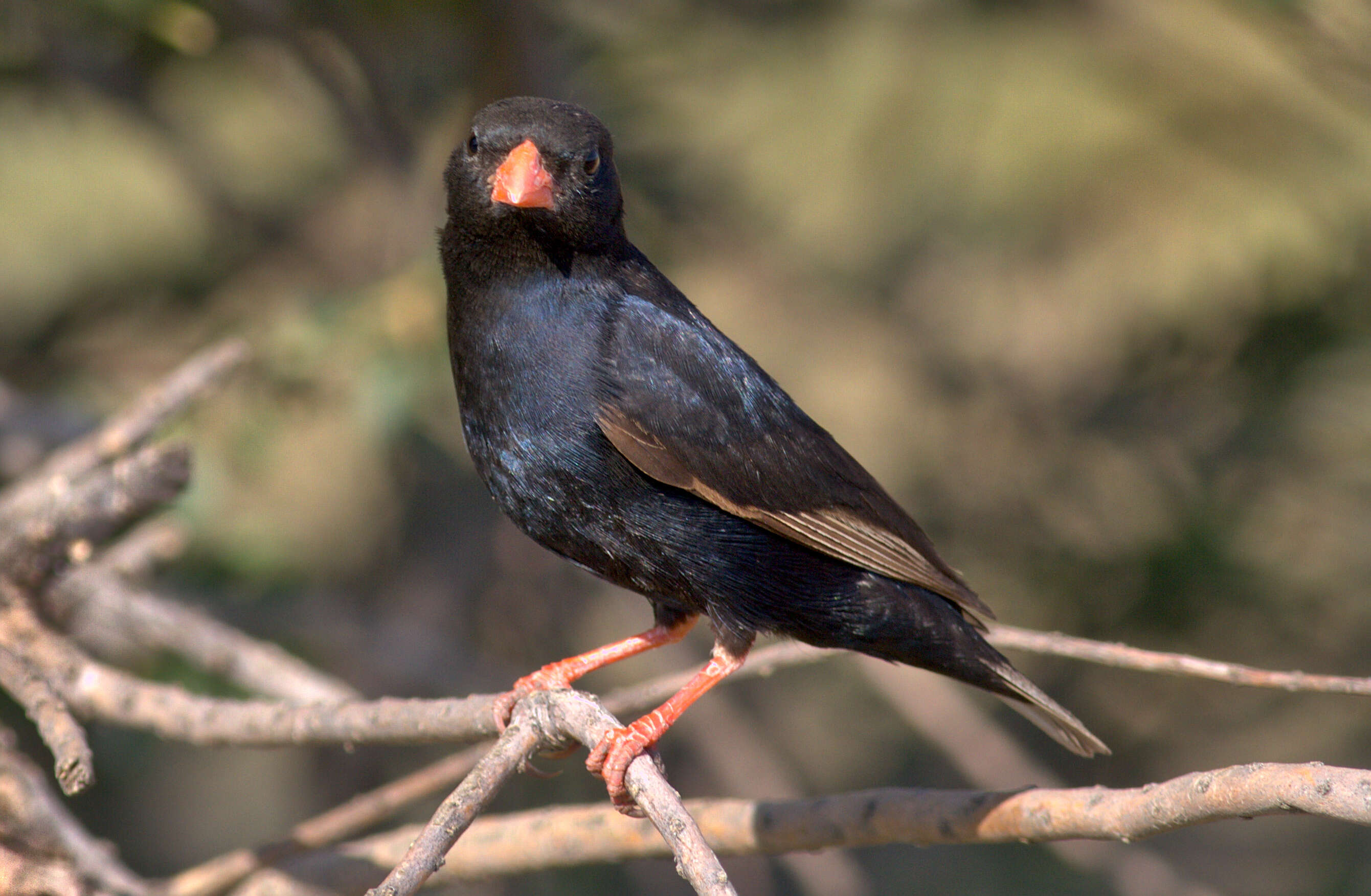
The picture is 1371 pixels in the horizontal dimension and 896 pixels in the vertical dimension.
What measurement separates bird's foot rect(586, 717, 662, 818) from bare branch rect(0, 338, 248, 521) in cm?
143

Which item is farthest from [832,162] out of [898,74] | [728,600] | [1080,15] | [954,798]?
[954,798]

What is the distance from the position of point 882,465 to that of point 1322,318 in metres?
1.92

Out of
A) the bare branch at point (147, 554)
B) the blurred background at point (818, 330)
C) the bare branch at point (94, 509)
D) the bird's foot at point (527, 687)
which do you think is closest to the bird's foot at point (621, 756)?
the bird's foot at point (527, 687)

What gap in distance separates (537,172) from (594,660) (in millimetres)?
1101

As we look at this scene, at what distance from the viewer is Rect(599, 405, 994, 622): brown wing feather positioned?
2.79 metres

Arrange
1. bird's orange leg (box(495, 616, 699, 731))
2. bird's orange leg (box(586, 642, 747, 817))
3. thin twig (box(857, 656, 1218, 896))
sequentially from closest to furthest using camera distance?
bird's orange leg (box(586, 642, 747, 817)), bird's orange leg (box(495, 616, 699, 731)), thin twig (box(857, 656, 1218, 896))

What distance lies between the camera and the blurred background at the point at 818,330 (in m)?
Result: 4.61

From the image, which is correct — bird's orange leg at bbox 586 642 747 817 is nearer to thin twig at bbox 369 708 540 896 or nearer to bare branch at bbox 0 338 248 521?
thin twig at bbox 369 708 540 896

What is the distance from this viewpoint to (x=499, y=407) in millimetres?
2793

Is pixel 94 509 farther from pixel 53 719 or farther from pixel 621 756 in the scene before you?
pixel 621 756

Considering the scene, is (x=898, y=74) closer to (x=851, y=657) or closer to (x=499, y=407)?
(x=851, y=657)

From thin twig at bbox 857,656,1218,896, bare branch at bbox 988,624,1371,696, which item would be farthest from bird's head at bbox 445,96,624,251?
thin twig at bbox 857,656,1218,896

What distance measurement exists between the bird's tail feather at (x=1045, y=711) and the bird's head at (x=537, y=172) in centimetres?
129

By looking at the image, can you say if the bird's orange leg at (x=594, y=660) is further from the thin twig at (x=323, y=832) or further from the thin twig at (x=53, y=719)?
the thin twig at (x=53, y=719)
